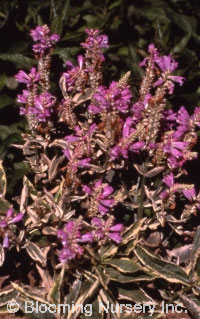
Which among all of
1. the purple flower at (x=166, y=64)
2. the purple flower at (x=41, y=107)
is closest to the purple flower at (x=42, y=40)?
the purple flower at (x=41, y=107)

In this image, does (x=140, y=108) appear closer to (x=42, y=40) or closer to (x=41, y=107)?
(x=41, y=107)

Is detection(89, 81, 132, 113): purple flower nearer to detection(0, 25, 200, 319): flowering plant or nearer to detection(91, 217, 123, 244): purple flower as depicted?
detection(0, 25, 200, 319): flowering plant

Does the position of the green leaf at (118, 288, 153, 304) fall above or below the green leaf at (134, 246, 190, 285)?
below

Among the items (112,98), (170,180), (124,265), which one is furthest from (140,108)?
(124,265)

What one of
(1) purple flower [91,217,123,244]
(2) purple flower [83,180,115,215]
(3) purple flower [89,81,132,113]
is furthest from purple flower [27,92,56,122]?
(1) purple flower [91,217,123,244]

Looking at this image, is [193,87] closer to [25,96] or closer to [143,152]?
[143,152]

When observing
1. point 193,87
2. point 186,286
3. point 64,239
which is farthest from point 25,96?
point 186,286
